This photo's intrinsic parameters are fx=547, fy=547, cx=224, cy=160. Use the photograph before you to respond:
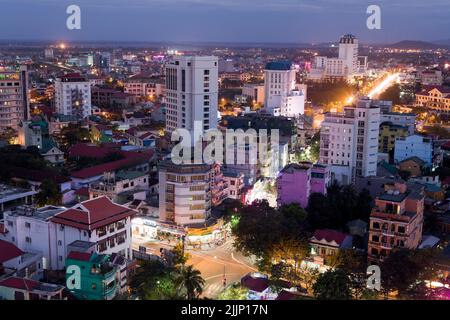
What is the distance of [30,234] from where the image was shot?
5.93 m

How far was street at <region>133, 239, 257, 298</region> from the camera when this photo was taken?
571 cm

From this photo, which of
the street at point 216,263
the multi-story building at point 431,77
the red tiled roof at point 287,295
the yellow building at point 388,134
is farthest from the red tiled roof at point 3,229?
the multi-story building at point 431,77

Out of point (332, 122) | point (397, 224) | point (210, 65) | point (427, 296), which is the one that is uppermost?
point (210, 65)

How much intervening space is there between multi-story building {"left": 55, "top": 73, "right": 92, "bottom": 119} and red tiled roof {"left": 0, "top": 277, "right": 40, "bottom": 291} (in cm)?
1018

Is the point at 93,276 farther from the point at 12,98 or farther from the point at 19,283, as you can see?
the point at 12,98

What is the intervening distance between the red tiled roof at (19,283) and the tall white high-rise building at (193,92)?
287 inches

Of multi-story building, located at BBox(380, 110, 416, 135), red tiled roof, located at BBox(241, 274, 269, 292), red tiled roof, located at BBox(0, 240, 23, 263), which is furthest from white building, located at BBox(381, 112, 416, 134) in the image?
red tiled roof, located at BBox(0, 240, 23, 263)

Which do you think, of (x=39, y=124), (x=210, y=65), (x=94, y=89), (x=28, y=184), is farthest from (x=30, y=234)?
(x=94, y=89)

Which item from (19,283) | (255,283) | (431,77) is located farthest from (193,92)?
(431,77)

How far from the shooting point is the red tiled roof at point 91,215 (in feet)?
18.5

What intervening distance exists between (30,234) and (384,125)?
793 centimetres

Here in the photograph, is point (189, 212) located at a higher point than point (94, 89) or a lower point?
lower

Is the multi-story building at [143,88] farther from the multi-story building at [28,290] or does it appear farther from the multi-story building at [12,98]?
the multi-story building at [28,290]

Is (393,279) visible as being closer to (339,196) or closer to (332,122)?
(339,196)
